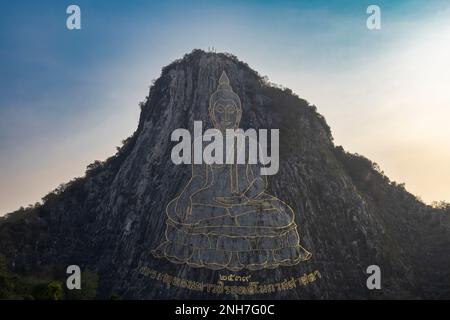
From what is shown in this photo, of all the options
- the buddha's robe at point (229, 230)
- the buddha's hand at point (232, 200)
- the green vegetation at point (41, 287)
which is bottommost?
the green vegetation at point (41, 287)

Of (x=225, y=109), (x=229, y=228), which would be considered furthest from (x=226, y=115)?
(x=229, y=228)

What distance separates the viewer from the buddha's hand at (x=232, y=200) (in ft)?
112

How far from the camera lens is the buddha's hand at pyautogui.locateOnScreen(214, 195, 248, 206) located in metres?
34.0

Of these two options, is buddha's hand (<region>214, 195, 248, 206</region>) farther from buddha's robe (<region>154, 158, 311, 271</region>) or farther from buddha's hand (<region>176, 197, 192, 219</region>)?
buddha's hand (<region>176, 197, 192, 219</region>)

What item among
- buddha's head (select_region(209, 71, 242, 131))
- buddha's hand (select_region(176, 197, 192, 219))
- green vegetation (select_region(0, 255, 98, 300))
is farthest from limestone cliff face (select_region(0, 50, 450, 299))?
buddha's head (select_region(209, 71, 242, 131))

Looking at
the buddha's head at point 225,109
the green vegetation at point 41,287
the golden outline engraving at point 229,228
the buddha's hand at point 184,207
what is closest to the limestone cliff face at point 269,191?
the golden outline engraving at point 229,228

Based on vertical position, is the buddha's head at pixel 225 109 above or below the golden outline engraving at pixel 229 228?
above

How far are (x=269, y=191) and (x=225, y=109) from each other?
249 inches

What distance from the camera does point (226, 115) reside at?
118ft

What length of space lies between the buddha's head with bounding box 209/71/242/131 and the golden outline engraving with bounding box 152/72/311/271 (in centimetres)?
305

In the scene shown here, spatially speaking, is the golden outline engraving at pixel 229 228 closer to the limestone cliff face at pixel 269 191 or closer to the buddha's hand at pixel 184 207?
the buddha's hand at pixel 184 207

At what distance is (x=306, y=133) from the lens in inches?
1858
